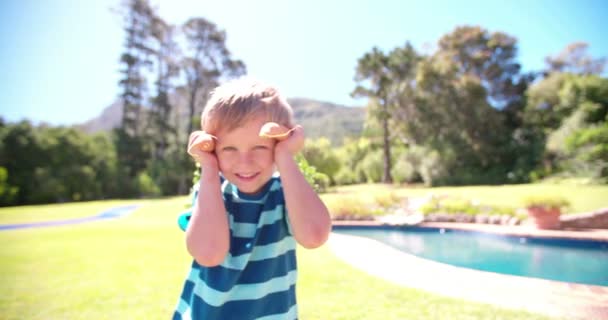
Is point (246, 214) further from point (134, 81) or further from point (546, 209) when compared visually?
point (134, 81)

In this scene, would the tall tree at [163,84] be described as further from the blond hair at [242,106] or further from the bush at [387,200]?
the blond hair at [242,106]

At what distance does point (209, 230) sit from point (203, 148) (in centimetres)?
23

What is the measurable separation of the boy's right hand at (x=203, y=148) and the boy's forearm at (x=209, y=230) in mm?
65

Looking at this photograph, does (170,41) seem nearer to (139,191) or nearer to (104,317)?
(139,191)

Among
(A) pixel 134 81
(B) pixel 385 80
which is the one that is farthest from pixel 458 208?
(A) pixel 134 81

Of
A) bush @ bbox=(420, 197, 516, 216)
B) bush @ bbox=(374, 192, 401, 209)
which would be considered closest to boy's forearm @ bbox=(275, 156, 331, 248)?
bush @ bbox=(420, 197, 516, 216)

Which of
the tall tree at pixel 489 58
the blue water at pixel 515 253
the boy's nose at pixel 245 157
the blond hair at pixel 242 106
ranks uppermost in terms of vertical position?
the tall tree at pixel 489 58

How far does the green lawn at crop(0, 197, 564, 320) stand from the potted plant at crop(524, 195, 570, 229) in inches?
209

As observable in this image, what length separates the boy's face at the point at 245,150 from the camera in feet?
3.09

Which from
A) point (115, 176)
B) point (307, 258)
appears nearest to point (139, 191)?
point (115, 176)

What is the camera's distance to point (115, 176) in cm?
2520

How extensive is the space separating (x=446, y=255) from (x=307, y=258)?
126 inches

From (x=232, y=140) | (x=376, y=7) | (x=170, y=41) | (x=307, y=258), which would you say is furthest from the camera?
(x=170, y=41)

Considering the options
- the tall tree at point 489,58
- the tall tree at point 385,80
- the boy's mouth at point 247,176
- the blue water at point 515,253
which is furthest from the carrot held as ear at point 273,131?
the tall tree at point 489,58
